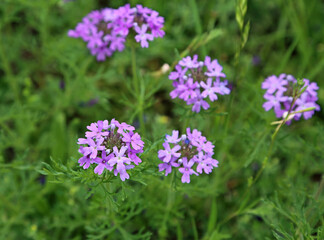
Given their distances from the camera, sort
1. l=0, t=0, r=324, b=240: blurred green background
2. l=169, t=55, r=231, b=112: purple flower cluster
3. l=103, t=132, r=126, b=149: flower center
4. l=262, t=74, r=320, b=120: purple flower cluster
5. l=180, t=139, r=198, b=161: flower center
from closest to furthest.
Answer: l=103, t=132, r=126, b=149: flower center, l=180, t=139, r=198, b=161: flower center, l=169, t=55, r=231, b=112: purple flower cluster, l=262, t=74, r=320, b=120: purple flower cluster, l=0, t=0, r=324, b=240: blurred green background

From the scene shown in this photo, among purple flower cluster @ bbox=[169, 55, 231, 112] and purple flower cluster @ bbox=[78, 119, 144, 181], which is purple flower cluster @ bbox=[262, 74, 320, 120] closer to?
purple flower cluster @ bbox=[169, 55, 231, 112]

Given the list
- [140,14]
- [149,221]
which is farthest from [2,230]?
[140,14]

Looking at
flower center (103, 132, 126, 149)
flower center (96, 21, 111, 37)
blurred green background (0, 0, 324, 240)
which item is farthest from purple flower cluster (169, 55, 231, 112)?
flower center (96, 21, 111, 37)

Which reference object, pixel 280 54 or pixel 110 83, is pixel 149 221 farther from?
pixel 280 54

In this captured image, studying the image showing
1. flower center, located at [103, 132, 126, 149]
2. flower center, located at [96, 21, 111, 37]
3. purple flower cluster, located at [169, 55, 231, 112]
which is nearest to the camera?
flower center, located at [103, 132, 126, 149]

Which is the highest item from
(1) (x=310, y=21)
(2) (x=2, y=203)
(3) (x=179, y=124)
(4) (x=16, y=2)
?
(1) (x=310, y=21)
